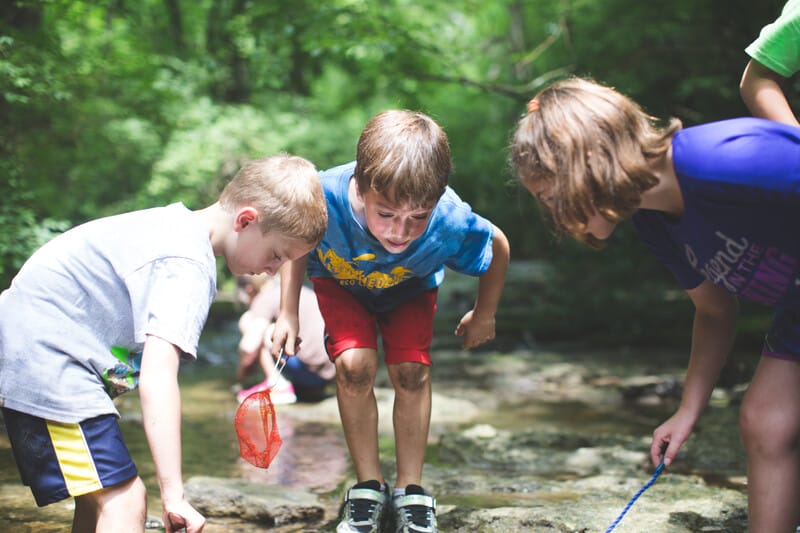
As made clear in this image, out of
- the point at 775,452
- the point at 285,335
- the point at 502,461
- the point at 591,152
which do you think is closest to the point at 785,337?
the point at 775,452

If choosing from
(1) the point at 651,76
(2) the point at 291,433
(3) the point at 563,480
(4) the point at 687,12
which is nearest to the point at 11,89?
(2) the point at 291,433

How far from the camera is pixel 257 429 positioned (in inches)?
97.3

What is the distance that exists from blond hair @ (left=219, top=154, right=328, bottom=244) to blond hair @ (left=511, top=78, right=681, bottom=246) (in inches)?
24.6

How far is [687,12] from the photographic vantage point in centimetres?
858

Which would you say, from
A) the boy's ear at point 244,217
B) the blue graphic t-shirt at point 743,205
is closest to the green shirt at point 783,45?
the blue graphic t-shirt at point 743,205

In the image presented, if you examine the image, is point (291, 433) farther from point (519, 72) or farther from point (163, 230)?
point (519, 72)

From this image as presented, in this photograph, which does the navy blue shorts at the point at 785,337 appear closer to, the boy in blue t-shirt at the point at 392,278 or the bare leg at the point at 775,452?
the bare leg at the point at 775,452

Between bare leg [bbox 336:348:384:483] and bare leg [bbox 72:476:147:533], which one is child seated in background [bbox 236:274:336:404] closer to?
bare leg [bbox 336:348:384:483]

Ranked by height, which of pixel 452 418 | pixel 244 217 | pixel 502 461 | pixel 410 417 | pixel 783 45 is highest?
pixel 783 45

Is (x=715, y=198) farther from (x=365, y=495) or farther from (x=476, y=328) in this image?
(x=365, y=495)

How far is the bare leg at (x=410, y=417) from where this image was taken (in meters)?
2.66

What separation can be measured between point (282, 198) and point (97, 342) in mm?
601

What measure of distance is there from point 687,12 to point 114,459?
820 centimetres

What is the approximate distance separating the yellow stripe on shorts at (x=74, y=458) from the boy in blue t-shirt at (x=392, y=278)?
0.81 m
